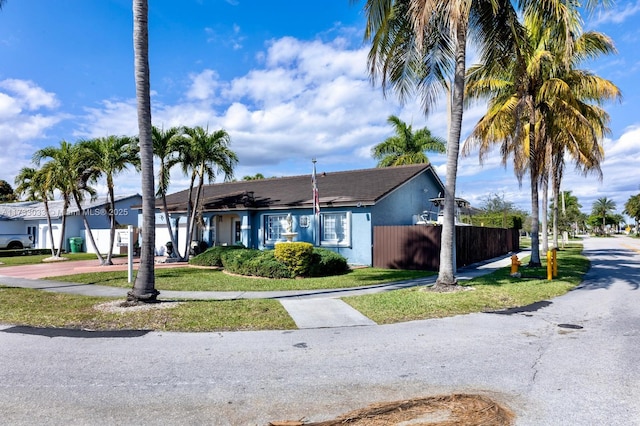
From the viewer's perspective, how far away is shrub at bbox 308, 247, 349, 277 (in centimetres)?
1502

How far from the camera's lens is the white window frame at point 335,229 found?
19.1 metres

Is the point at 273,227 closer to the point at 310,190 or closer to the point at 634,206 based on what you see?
the point at 310,190

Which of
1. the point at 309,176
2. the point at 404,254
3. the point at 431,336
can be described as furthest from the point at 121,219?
the point at 431,336

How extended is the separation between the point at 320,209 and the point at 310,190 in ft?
8.70

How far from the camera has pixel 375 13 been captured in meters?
11.9

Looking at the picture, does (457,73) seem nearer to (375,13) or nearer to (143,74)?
(375,13)

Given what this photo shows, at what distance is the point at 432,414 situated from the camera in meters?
3.94

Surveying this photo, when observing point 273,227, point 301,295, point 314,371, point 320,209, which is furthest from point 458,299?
point 273,227

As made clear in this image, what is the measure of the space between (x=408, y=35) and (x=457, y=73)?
2.20 meters

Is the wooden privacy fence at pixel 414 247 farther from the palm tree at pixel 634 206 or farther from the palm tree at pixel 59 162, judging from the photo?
the palm tree at pixel 634 206

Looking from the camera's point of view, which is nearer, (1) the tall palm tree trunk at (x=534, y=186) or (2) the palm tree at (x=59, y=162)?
(1) the tall palm tree trunk at (x=534, y=186)

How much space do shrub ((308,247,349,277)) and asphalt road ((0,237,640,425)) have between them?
7491 mm

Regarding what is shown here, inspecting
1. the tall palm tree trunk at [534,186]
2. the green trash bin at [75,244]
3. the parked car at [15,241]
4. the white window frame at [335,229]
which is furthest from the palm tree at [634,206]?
the parked car at [15,241]

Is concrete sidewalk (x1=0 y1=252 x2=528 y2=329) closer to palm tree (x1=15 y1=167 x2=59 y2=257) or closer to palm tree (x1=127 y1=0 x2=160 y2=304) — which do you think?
palm tree (x1=127 y1=0 x2=160 y2=304)
